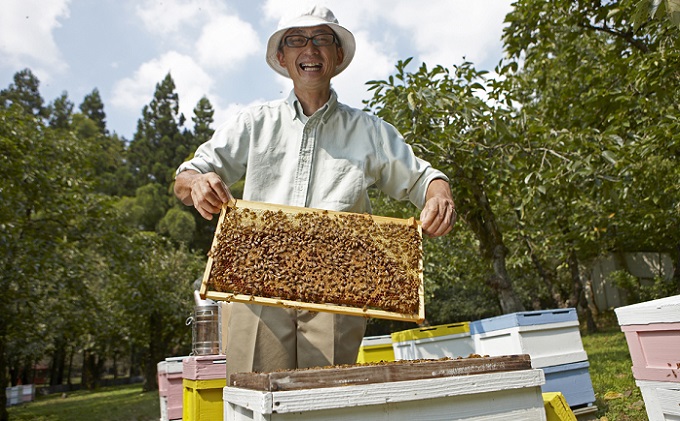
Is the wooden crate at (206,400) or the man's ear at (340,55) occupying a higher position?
the man's ear at (340,55)

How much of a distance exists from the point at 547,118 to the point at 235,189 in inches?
823

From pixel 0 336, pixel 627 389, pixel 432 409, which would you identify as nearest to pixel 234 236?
pixel 432 409

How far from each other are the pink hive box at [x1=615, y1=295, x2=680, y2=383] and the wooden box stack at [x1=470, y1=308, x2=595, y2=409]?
1.94 meters

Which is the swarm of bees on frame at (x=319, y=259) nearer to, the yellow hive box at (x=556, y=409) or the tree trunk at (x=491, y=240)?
the yellow hive box at (x=556, y=409)

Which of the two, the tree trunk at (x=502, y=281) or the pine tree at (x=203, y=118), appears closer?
the tree trunk at (x=502, y=281)

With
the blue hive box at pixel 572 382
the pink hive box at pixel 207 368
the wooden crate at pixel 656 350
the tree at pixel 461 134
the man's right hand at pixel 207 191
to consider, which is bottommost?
the blue hive box at pixel 572 382

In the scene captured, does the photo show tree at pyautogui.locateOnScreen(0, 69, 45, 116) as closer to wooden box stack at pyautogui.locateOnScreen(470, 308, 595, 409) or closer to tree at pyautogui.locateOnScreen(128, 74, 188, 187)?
tree at pyautogui.locateOnScreen(128, 74, 188, 187)

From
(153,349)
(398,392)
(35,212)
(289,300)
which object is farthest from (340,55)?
→ (153,349)

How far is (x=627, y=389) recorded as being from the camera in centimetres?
652

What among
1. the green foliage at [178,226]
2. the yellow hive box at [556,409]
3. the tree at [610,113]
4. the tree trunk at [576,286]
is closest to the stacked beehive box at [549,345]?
the tree at [610,113]

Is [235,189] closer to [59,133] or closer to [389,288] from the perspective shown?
[59,133]

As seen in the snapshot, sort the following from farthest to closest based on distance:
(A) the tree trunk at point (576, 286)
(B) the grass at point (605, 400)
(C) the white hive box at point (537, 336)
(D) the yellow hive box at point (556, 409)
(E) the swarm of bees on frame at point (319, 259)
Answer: (A) the tree trunk at point (576, 286), (B) the grass at point (605, 400), (C) the white hive box at point (537, 336), (E) the swarm of bees on frame at point (319, 259), (D) the yellow hive box at point (556, 409)

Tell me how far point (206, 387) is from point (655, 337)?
125 inches

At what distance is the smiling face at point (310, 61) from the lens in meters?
Result: 2.57
